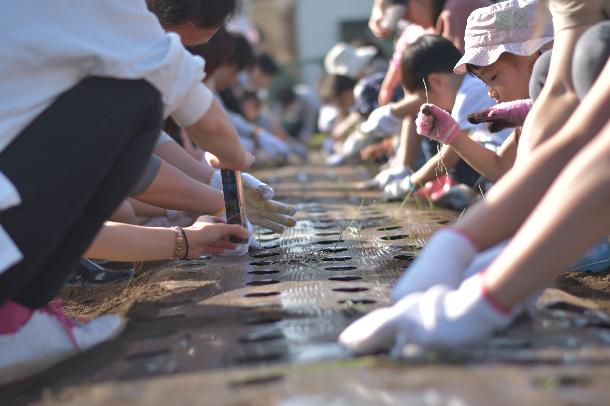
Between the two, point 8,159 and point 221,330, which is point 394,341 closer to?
point 221,330

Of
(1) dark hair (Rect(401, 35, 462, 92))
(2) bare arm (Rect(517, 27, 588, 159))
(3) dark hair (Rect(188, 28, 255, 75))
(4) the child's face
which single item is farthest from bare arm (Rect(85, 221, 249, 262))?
(1) dark hair (Rect(401, 35, 462, 92))

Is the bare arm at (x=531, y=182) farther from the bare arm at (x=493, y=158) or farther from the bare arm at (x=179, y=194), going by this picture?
the bare arm at (x=179, y=194)

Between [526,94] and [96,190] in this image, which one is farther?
[526,94]

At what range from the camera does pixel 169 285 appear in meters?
2.40

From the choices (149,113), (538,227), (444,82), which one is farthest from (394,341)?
(444,82)

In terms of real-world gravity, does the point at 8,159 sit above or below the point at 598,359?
above

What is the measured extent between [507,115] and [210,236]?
38.8 inches

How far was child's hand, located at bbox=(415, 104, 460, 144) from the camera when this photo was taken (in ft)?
8.80

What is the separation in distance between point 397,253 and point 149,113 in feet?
3.68

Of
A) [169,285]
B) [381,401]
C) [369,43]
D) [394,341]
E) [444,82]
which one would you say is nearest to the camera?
[381,401]

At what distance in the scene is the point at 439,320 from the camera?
1484 mm

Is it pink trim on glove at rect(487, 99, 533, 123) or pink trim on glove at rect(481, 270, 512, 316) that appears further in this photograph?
pink trim on glove at rect(487, 99, 533, 123)

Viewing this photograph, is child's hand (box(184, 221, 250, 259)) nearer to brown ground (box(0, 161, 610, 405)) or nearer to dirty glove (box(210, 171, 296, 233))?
brown ground (box(0, 161, 610, 405))

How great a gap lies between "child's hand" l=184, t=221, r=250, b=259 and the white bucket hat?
471 centimetres
